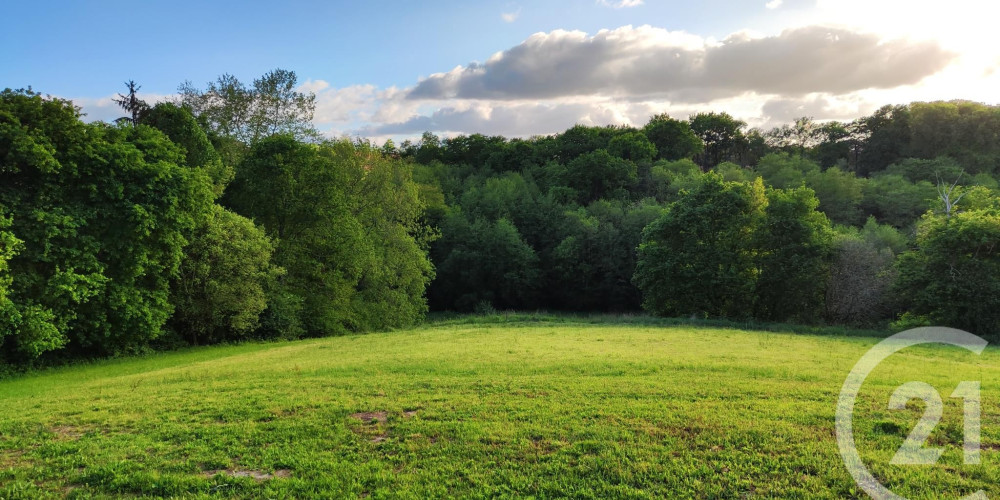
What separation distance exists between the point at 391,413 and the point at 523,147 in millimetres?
86902

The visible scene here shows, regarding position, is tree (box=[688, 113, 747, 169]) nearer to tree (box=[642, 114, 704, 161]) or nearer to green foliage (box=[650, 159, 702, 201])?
tree (box=[642, 114, 704, 161])

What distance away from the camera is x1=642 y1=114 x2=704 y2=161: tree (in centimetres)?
8531

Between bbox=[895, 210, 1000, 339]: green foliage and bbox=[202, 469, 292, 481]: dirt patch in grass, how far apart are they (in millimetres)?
35466

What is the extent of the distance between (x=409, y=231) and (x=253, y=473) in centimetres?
4090

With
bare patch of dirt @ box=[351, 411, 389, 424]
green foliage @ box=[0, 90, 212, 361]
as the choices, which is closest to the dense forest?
green foliage @ box=[0, 90, 212, 361]

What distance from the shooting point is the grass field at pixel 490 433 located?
21.4 ft

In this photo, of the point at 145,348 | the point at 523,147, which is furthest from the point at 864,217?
the point at 145,348

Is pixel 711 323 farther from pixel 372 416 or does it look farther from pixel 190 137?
pixel 190 137

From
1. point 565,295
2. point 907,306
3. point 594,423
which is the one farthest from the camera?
point 565,295

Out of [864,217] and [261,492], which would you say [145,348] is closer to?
[261,492]

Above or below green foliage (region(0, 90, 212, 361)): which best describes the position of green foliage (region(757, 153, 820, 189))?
above

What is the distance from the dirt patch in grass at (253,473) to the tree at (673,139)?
278 ft

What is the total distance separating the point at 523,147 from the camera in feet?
307

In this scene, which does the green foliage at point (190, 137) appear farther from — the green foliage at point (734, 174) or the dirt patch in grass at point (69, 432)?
the green foliage at point (734, 174)
